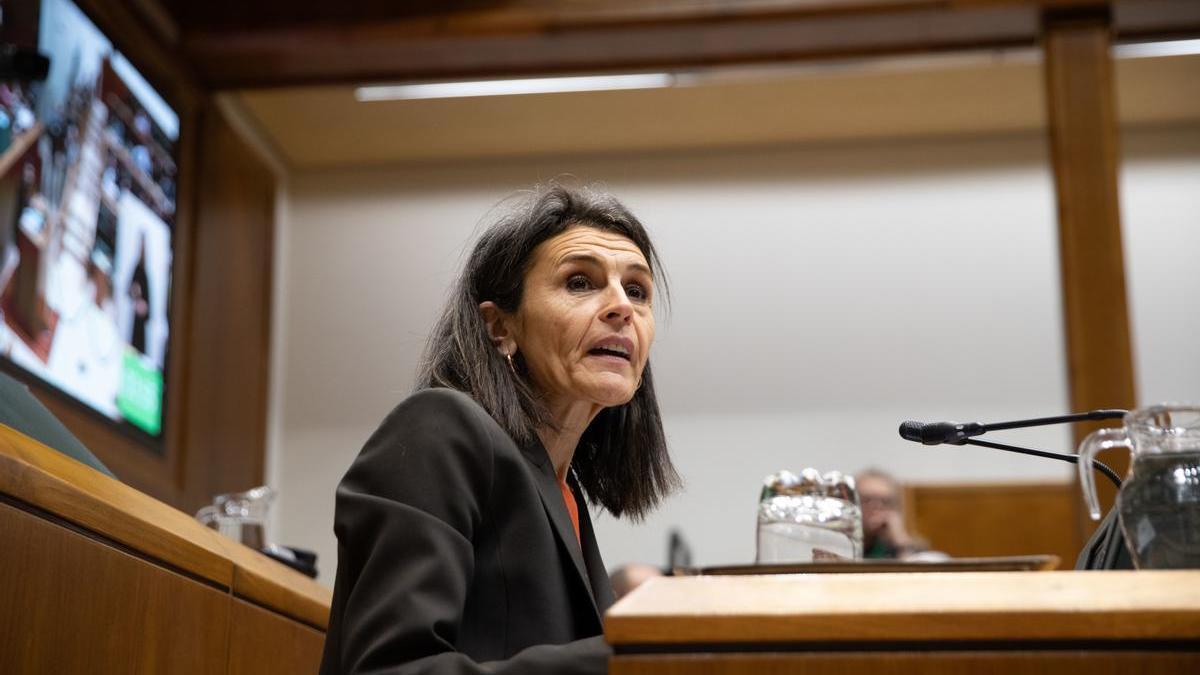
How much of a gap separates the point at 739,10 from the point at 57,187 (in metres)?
2.58

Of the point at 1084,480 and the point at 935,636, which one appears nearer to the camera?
the point at 935,636

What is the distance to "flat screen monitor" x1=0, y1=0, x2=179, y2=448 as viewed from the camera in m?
4.33

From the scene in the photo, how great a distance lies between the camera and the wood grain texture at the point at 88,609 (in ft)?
5.17

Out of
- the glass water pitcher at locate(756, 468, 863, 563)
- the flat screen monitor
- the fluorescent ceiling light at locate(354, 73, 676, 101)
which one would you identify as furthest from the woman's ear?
the fluorescent ceiling light at locate(354, 73, 676, 101)

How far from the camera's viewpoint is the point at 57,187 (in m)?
4.62

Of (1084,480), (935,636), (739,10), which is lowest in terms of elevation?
(935,636)

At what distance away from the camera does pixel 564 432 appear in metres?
1.85

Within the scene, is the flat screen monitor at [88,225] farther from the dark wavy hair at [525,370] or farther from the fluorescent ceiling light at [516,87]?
the dark wavy hair at [525,370]

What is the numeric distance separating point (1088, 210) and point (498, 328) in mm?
3968

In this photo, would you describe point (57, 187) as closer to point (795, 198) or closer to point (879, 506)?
point (879, 506)

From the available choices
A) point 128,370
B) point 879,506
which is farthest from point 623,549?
point 128,370

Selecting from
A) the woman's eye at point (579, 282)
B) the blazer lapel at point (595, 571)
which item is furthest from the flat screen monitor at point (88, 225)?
the blazer lapel at point (595, 571)

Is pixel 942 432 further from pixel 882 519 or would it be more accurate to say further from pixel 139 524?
pixel 882 519

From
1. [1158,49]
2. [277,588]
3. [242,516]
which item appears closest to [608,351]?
[277,588]
